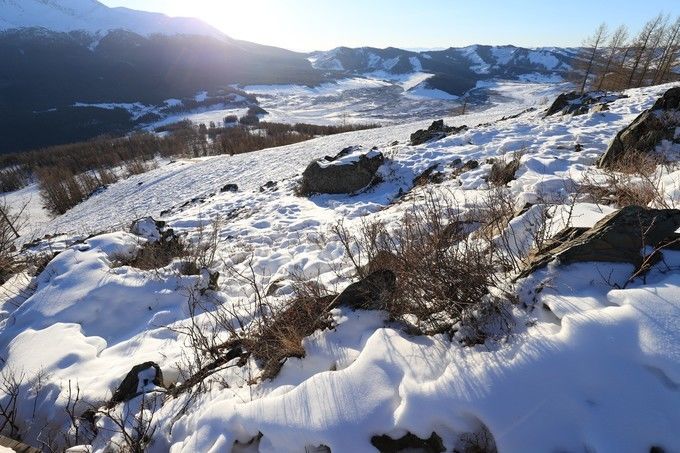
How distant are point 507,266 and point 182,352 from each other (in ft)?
9.46

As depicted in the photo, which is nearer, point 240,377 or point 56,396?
point 240,377

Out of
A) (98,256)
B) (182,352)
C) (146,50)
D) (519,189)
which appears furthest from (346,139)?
→ (146,50)

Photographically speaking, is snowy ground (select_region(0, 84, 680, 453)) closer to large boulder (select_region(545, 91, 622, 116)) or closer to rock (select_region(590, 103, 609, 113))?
rock (select_region(590, 103, 609, 113))

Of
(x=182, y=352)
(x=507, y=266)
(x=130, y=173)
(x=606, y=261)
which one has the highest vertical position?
(x=606, y=261)

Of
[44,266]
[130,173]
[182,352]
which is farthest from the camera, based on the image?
[130,173]

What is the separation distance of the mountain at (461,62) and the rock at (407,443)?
405ft

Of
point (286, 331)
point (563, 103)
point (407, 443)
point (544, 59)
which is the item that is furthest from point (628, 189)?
point (544, 59)

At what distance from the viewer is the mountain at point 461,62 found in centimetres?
11850

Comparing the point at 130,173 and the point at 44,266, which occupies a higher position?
the point at 44,266

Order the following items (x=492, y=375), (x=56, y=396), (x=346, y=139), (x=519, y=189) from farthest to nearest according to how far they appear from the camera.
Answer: (x=346, y=139) → (x=519, y=189) → (x=56, y=396) → (x=492, y=375)

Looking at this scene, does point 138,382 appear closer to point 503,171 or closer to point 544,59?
point 503,171

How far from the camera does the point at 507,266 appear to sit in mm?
2570

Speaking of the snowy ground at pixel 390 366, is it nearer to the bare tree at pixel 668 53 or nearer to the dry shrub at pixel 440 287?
the dry shrub at pixel 440 287

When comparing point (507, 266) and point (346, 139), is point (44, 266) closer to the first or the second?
point (507, 266)
